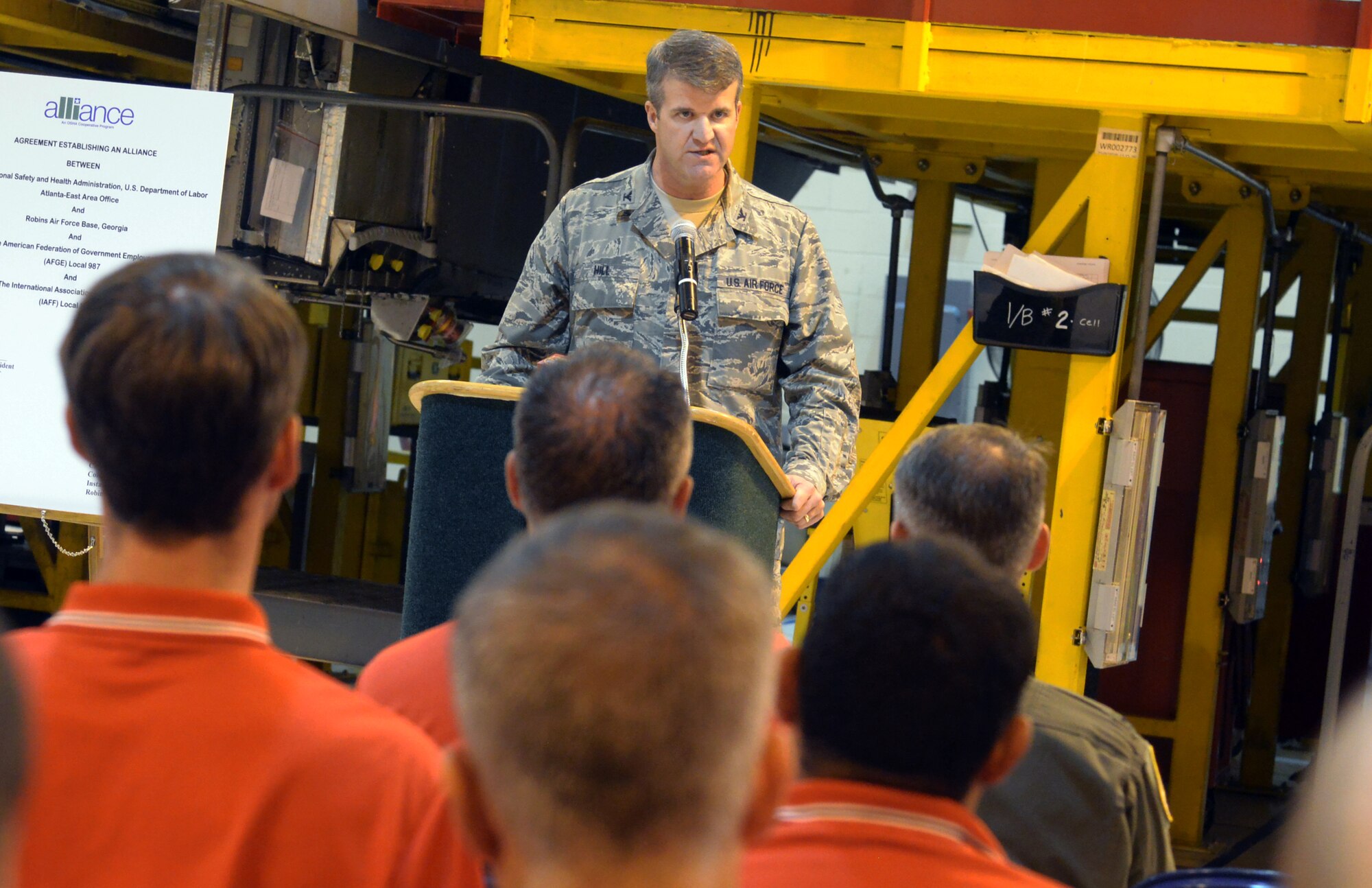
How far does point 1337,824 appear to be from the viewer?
90 centimetres

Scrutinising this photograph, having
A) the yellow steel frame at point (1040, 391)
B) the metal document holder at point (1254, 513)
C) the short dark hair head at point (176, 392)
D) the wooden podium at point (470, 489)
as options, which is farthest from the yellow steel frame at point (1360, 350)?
the short dark hair head at point (176, 392)

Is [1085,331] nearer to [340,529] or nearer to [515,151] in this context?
[515,151]

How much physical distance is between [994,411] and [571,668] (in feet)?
21.2

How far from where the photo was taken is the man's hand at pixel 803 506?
2.89 metres

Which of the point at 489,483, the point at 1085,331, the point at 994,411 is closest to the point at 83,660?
the point at 489,483

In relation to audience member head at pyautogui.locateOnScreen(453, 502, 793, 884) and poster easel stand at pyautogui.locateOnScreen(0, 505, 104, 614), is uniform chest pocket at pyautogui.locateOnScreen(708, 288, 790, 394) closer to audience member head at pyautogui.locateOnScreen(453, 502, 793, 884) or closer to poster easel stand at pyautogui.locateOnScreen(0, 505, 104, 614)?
audience member head at pyautogui.locateOnScreen(453, 502, 793, 884)

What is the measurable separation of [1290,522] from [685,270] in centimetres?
516

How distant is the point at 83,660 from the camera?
1270 mm

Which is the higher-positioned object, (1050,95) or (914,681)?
(1050,95)

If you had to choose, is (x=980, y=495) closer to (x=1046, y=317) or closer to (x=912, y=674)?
(x=912, y=674)

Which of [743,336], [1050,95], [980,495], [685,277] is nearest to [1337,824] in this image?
[980,495]

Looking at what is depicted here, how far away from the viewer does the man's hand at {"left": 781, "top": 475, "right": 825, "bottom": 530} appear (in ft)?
9.47

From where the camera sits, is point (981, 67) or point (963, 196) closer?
point (981, 67)

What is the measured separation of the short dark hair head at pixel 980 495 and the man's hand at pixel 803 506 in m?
0.65
